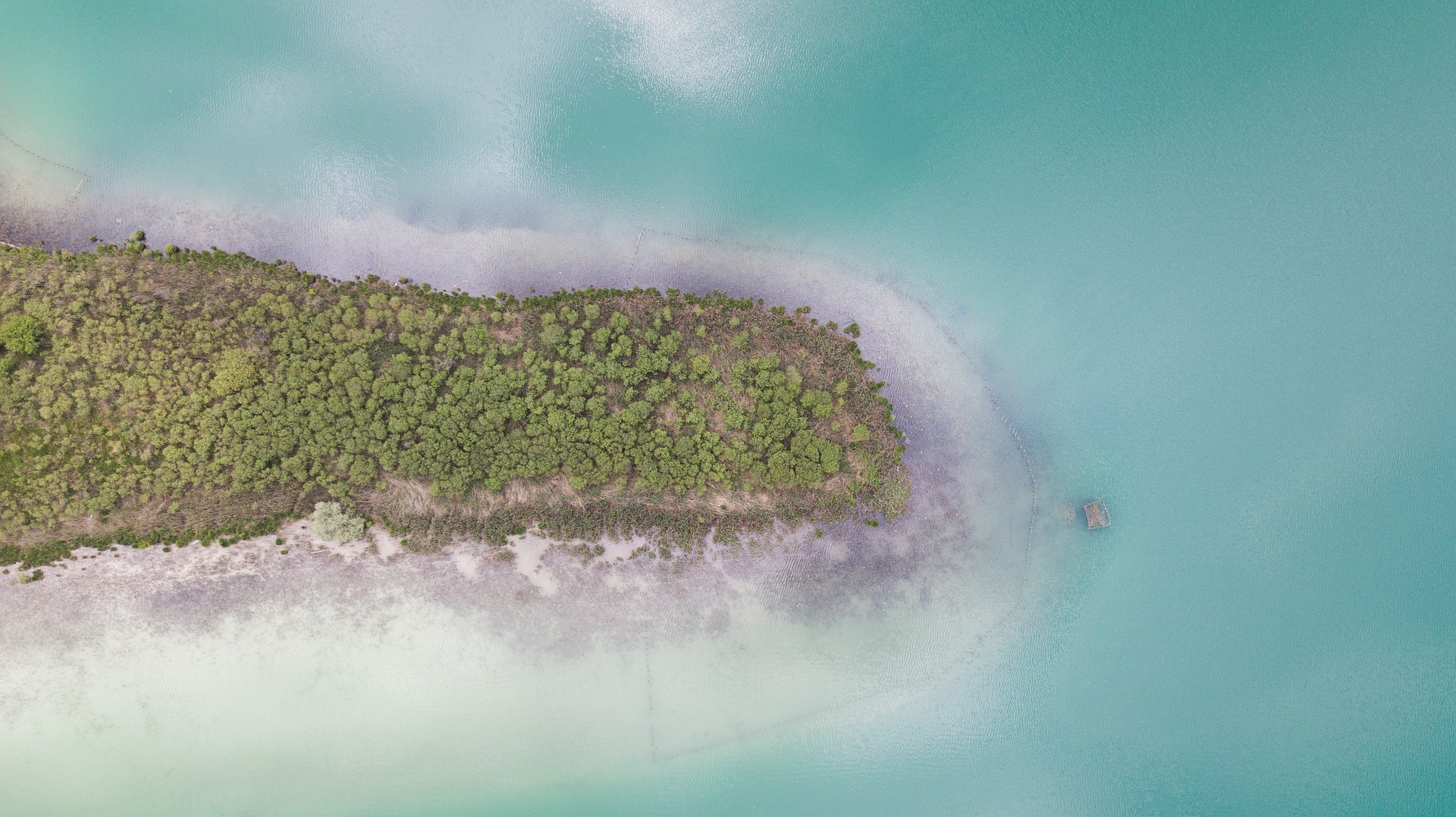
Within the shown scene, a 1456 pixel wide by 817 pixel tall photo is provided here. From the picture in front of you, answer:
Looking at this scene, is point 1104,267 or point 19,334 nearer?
point 19,334

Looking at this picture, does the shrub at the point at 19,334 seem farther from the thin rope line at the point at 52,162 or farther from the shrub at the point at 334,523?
the shrub at the point at 334,523

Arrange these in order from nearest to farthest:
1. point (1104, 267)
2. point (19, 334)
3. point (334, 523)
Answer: point (19, 334)
point (334, 523)
point (1104, 267)

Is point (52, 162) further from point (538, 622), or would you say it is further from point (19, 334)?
point (538, 622)

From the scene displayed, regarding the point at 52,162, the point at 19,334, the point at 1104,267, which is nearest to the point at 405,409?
the point at 19,334

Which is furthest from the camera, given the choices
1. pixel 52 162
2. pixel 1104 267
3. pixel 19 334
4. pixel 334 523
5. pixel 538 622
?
pixel 1104 267

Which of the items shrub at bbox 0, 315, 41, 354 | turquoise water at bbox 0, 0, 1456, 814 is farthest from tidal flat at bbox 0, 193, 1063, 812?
shrub at bbox 0, 315, 41, 354

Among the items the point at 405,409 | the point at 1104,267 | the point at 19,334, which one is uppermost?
the point at 1104,267

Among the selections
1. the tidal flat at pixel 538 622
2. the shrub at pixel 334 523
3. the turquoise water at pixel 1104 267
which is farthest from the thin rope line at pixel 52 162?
the shrub at pixel 334 523
